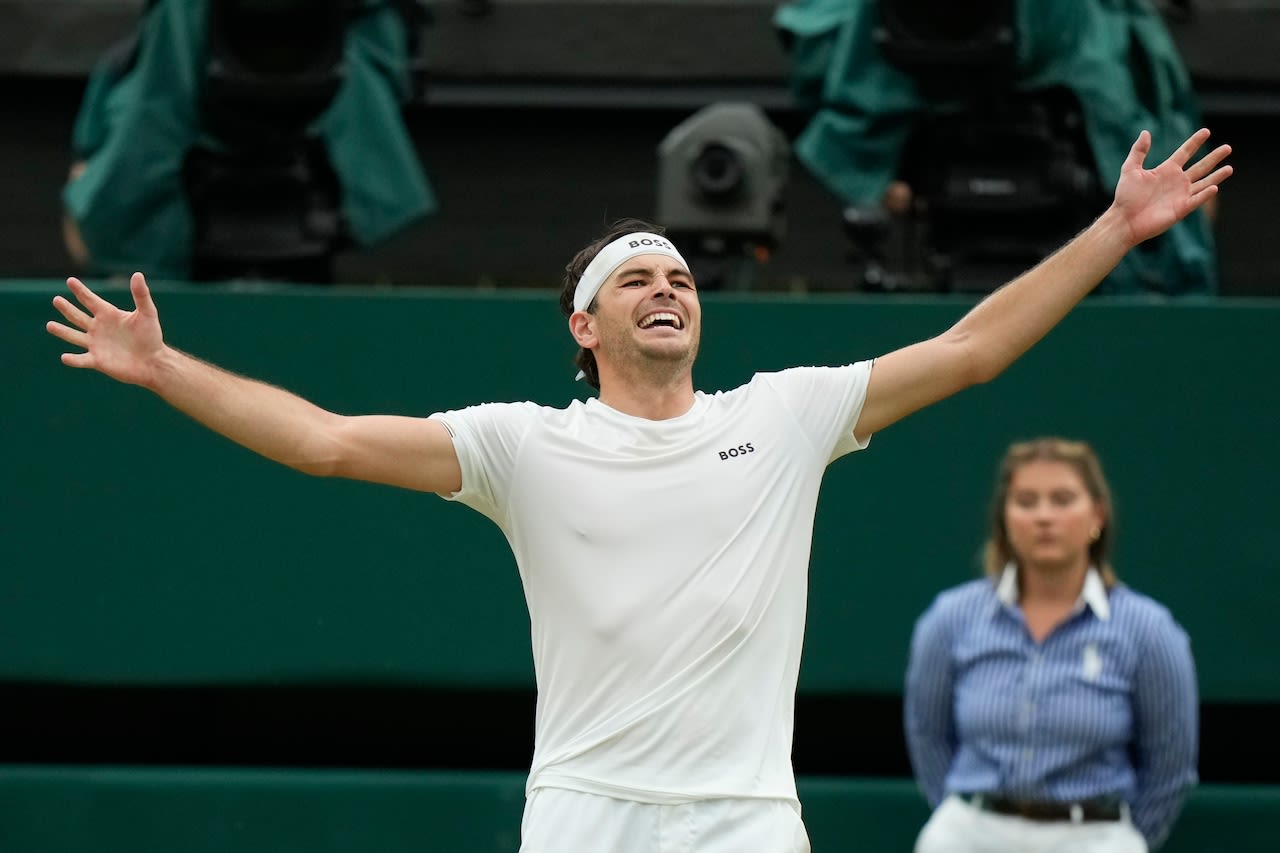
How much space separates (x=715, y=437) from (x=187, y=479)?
2498 millimetres

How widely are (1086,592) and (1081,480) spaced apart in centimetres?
27

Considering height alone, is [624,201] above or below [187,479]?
above

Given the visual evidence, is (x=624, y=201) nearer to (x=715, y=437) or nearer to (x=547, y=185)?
(x=547, y=185)

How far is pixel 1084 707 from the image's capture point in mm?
4844

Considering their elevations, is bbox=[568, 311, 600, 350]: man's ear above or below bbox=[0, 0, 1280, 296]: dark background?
below

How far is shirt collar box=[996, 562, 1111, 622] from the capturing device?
491 centimetres

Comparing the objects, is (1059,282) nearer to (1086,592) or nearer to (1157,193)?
(1157,193)

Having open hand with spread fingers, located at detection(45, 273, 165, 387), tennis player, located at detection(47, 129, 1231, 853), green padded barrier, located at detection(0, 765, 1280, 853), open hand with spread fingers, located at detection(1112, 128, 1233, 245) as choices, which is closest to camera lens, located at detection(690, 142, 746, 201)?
green padded barrier, located at detection(0, 765, 1280, 853)

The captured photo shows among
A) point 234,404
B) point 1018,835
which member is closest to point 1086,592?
point 1018,835

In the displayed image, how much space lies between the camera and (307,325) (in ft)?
18.9

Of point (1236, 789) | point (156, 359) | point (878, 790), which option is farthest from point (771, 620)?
point (1236, 789)

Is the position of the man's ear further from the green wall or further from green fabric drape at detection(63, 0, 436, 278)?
green fabric drape at detection(63, 0, 436, 278)

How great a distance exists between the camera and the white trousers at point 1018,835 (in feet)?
15.6

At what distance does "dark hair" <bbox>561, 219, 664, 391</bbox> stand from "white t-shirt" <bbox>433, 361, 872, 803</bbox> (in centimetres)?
32
